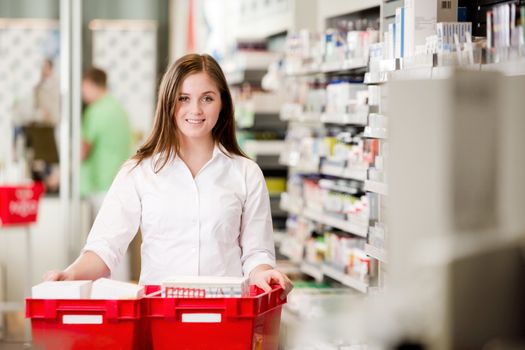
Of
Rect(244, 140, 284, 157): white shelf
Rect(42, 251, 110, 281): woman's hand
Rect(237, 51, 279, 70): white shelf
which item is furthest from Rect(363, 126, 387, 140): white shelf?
Rect(237, 51, 279, 70): white shelf

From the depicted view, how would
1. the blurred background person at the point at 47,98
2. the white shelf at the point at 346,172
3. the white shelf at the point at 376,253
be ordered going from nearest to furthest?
the white shelf at the point at 376,253
the white shelf at the point at 346,172
the blurred background person at the point at 47,98

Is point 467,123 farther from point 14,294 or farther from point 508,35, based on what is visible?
point 14,294

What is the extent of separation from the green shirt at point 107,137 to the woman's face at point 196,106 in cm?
672

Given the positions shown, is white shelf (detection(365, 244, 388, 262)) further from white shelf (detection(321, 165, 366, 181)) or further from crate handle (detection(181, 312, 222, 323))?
crate handle (detection(181, 312, 222, 323))

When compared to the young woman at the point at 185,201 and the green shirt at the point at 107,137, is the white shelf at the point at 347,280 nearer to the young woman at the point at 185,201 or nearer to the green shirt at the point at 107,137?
the young woman at the point at 185,201

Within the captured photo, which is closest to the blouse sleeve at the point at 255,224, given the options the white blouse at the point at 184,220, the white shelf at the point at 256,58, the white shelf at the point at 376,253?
the white blouse at the point at 184,220

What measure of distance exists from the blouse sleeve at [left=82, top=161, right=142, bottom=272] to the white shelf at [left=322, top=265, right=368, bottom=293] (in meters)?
1.77

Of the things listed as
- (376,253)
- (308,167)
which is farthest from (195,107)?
(308,167)

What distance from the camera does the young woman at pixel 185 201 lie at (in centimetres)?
370

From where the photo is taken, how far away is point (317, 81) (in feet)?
21.5

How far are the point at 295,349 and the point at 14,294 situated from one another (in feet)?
24.6

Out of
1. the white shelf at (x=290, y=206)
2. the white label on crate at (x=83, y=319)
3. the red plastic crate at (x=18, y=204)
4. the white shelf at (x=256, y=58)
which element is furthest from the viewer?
the white shelf at (x=256, y=58)

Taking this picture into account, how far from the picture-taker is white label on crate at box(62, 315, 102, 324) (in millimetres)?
2961

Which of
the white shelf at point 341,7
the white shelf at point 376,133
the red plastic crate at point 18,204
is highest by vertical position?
the white shelf at point 341,7
